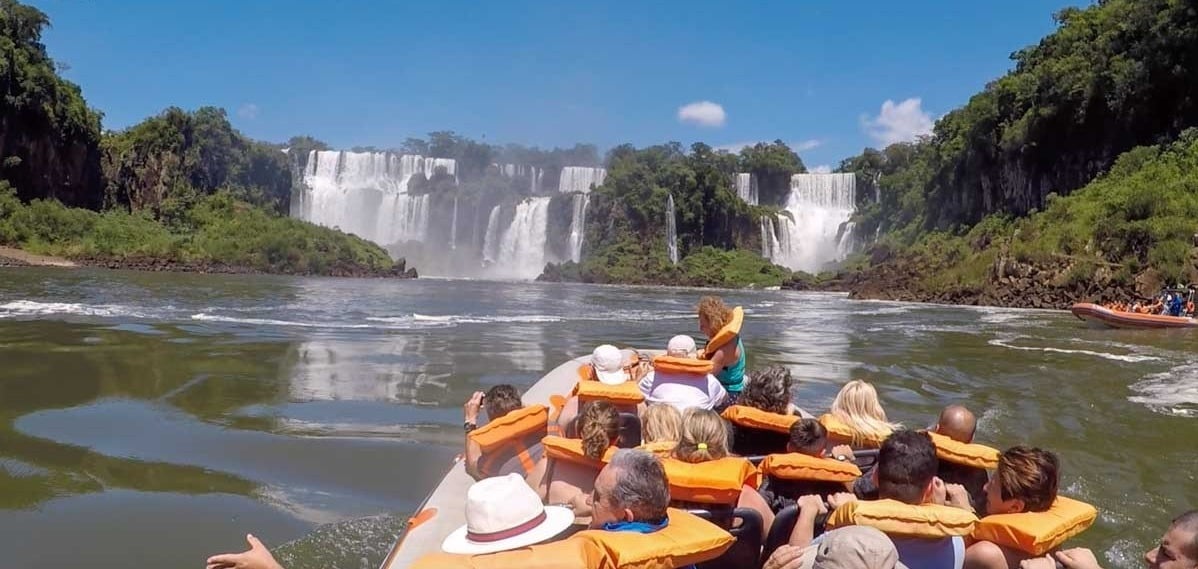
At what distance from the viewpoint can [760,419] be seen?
163 inches

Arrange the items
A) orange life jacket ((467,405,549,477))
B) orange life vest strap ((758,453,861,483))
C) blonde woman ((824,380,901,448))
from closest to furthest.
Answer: orange life vest strap ((758,453,861,483))
orange life jacket ((467,405,549,477))
blonde woman ((824,380,901,448))

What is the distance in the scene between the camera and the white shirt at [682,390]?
14.9ft

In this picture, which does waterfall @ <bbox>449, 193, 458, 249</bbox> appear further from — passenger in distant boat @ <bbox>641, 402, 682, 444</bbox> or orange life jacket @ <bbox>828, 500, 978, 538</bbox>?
orange life jacket @ <bbox>828, 500, 978, 538</bbox>

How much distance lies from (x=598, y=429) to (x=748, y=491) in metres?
0.62

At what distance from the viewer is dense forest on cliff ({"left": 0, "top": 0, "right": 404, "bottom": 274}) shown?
164 feet

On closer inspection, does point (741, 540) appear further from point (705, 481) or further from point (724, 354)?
point (724, 354)

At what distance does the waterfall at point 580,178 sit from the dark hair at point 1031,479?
65613mm

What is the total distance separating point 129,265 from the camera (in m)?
47.4

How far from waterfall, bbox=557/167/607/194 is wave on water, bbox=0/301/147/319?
168ft

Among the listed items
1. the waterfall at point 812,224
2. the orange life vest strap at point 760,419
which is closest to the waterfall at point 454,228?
the waterfall at point 812,224

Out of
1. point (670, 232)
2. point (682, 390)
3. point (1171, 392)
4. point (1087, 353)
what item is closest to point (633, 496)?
point (682, 390)

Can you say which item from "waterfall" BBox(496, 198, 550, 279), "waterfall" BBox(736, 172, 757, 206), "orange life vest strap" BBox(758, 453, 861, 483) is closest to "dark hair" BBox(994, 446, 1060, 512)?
"orange life vest strap" BBox(758, 453, 861, 483)

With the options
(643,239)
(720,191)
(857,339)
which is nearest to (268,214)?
(643,239)

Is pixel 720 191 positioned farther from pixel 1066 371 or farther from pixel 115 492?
pixel 115 492
